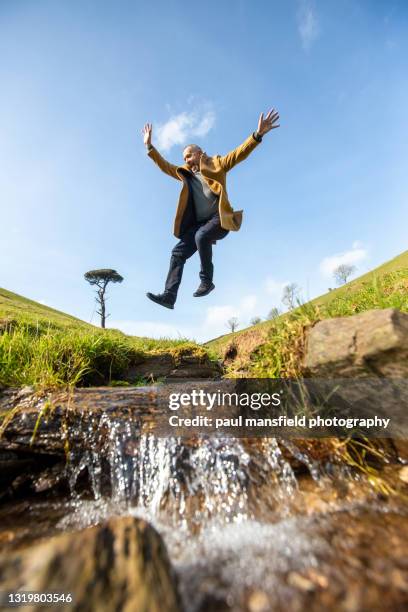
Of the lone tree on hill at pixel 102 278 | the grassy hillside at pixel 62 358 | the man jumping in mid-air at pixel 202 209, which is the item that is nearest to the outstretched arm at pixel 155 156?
the man jumping in mid-air at pixel 202 209

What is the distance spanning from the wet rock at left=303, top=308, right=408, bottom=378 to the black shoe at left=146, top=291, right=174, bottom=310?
3906mm

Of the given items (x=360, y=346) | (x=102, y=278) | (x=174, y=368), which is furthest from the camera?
(x=102, y=278)

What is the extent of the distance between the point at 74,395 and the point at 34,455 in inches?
31.8

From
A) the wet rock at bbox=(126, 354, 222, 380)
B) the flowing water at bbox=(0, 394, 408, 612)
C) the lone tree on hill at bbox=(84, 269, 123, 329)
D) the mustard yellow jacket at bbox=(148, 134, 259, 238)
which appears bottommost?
the flowing water at bbox=(0, 394, 408, 612)

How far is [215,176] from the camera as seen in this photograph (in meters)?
6.77

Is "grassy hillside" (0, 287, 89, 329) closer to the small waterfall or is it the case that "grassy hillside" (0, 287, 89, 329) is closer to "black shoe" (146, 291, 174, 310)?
"black shoe" (146, 291, 174, 310)

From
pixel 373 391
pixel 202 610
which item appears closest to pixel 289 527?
pixel 202 610

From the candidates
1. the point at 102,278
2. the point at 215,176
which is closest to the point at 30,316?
the point at 215,176

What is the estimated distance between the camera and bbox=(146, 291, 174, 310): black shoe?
21.3ft

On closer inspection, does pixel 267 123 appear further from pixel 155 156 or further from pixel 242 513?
pixel 242 513

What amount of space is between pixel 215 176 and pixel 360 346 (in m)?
5.43

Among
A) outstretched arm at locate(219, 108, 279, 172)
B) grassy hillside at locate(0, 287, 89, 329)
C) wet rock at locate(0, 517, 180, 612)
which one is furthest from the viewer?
grassy hillside at locate(0, 287, 89, 329)

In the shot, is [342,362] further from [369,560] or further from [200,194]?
[200,194]

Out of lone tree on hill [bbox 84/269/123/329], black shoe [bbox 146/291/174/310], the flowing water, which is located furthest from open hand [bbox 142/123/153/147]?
lone tree on hill [bbox 84/269/123/329]
